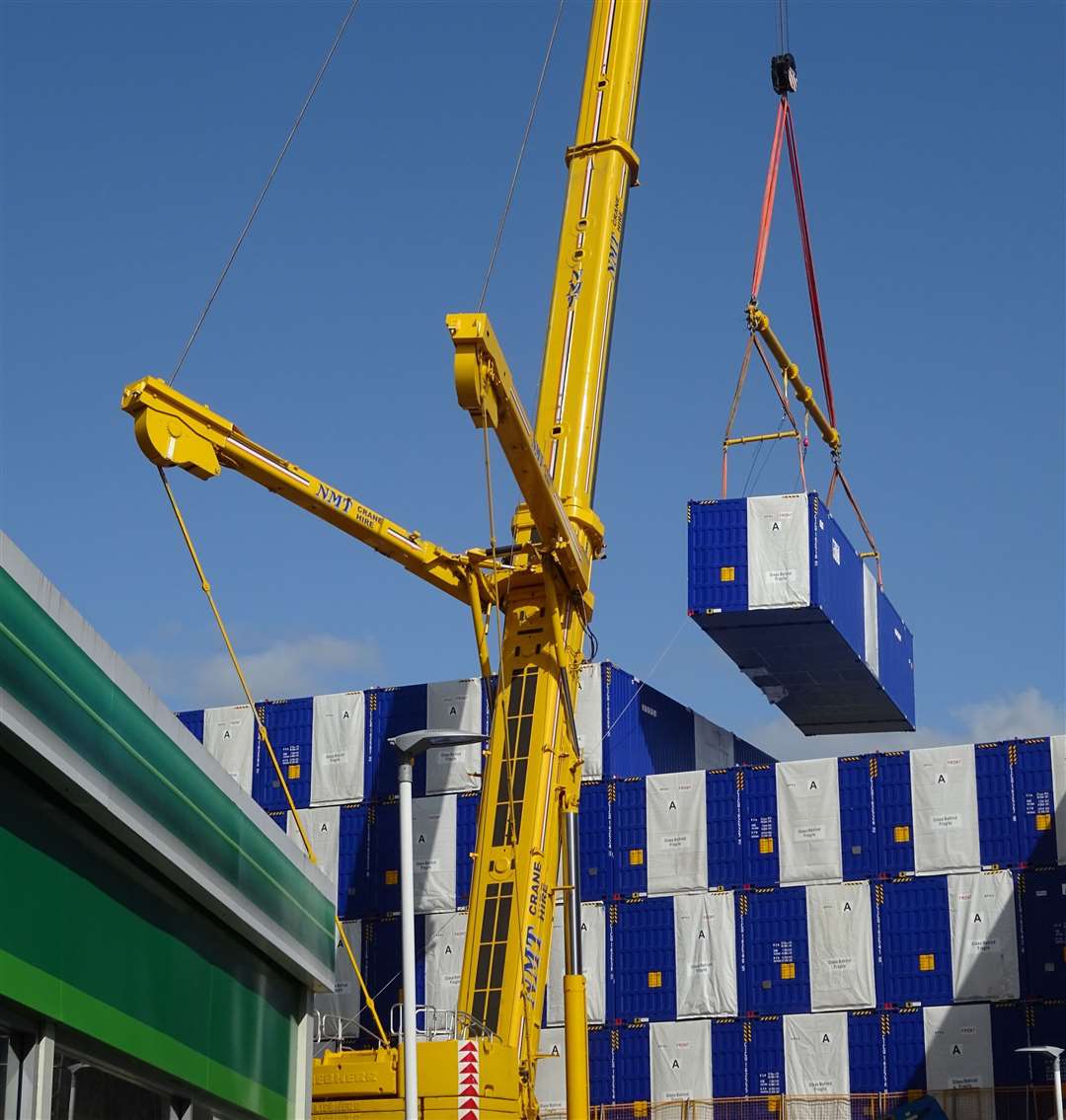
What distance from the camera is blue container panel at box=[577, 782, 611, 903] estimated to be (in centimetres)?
5047

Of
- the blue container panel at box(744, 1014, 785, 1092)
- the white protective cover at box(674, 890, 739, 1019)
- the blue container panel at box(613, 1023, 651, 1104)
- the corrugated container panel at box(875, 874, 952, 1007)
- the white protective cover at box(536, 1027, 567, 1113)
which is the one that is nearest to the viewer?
the corrugated container panel at box(875, 874, 952, 1007)

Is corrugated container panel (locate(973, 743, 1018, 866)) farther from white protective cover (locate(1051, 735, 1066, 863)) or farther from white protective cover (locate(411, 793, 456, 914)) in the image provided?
white protective cover (locate(411, 793, 456, 914))

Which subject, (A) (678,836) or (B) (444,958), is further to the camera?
(B) (444,958)

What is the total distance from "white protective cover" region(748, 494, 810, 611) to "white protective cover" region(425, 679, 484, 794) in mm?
12067

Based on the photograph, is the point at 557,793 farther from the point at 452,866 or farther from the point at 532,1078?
the point at 452,866

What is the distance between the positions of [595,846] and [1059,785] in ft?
41.5

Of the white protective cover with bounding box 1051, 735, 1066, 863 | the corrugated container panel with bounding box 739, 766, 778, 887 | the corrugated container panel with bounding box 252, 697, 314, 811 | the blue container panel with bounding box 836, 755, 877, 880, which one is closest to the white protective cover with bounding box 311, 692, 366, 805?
the corrugated container panel with bounding box 252, 697, 314, 811

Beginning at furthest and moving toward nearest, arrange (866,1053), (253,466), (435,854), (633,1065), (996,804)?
(435,854) → (633,1065) → (996,804) → (866,1053) → (253,466)

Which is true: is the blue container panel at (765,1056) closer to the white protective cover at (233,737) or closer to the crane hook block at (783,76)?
the white protective cover at (233,737)

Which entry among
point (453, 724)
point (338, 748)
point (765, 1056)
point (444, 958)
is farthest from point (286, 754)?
point (765, 1056)

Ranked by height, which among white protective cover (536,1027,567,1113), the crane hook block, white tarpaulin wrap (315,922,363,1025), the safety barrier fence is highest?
the crane hook block

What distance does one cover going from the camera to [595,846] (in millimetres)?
50719

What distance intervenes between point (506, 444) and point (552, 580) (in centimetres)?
319

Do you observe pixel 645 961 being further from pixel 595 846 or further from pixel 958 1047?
pixel 958 1047
